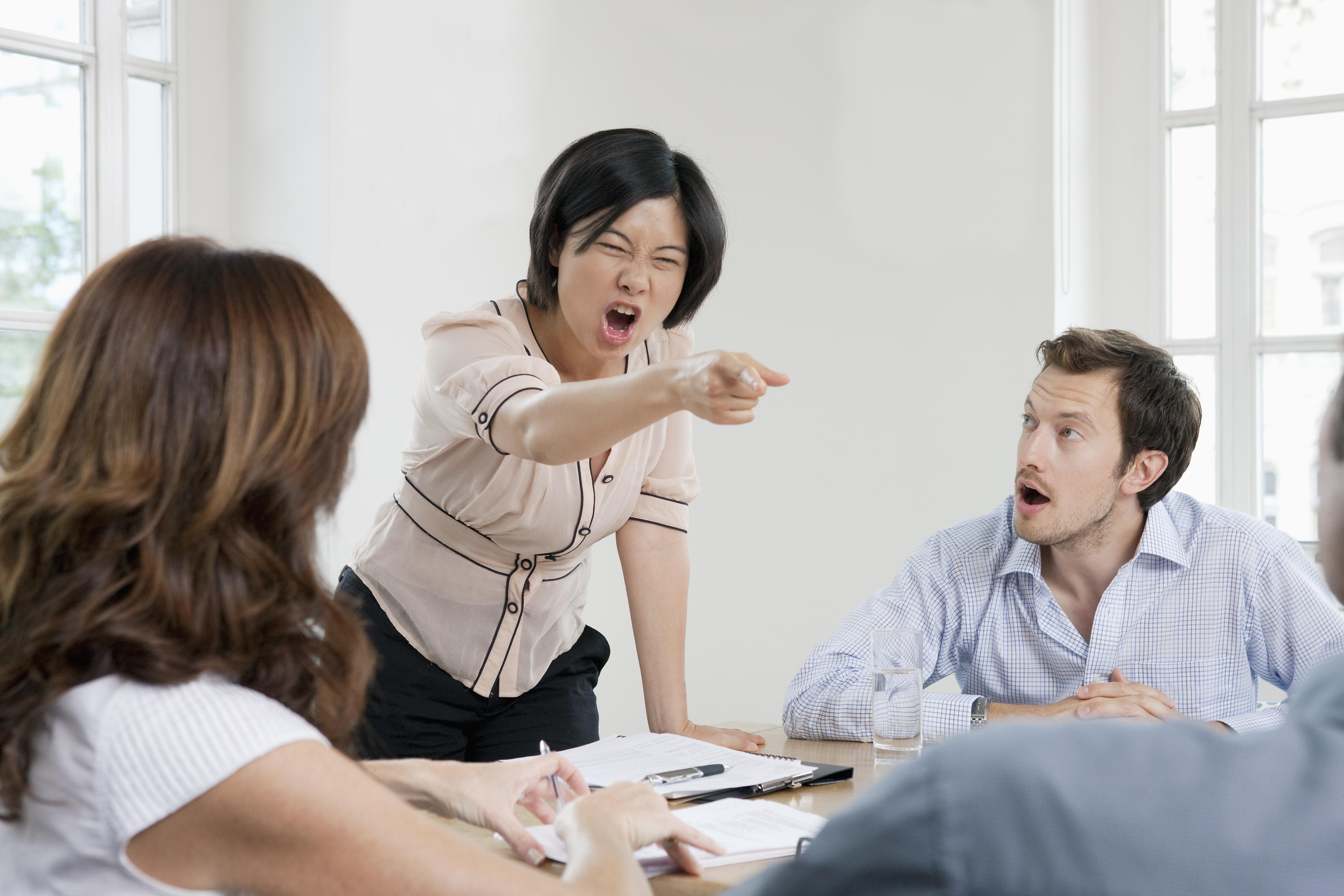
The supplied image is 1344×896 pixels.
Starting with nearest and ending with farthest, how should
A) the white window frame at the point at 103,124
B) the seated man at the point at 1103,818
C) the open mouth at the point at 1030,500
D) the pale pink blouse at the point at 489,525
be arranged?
the seated man at the point at 1103,818
the pale pink blouse at the point at 489,525
the open mouth at the point at 1030,500
the white window frame at the point at 103,124

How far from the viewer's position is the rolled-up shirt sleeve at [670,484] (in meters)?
2.07

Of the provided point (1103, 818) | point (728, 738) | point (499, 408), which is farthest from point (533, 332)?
point (1103, 818)

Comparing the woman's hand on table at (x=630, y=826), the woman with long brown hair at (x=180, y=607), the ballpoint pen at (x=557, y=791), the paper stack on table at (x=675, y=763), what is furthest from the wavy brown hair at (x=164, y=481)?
the paper stack on table at (x=675, y=763)

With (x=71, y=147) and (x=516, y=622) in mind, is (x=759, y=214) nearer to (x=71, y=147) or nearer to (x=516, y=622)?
(x=71, y=147)

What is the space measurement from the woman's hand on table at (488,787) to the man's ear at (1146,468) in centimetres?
122

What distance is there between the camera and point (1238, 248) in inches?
140

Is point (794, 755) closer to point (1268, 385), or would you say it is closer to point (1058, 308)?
point (1058, 308)

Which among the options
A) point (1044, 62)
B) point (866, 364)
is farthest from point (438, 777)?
point (1044, 62)

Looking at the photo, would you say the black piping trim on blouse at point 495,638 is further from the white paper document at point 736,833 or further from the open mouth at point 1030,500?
the open mouth at point 1030,500

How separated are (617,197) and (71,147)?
5.43 feet

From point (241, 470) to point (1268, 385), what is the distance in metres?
3.36

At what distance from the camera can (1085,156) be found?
11.8 ft

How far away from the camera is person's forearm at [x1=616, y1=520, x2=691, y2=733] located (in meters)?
2.01

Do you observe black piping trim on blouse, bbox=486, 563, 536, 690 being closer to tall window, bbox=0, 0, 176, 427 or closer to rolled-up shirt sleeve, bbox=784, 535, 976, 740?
rolled-up shirt sleeve, bbox=784, 535, 976, 740
